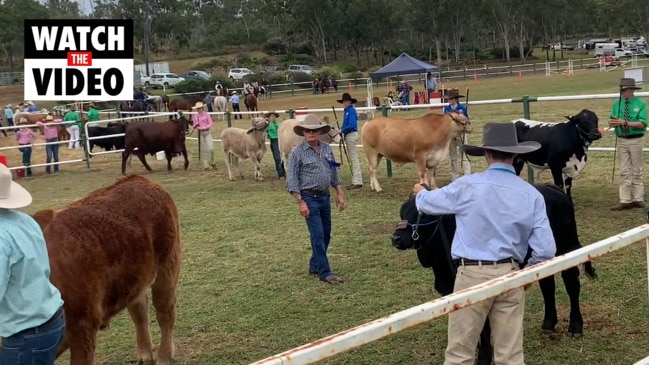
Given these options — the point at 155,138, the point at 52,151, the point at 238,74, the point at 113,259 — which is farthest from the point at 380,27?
the point at 113,259

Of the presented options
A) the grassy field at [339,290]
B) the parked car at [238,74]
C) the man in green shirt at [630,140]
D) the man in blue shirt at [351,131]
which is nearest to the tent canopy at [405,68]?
the man in blue shirt at [351,131]

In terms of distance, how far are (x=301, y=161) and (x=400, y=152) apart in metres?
5.68

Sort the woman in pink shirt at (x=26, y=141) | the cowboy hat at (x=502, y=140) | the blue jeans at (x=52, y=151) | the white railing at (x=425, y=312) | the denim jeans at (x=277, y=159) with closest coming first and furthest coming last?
the white railing at (x=425, y=312), the cowboy hat at (x=502, y=140), the denim jeans at (x=277, y=159), the woman in pink shirt at (x=26, y=141), the blue jeans at (x=52, y=151)

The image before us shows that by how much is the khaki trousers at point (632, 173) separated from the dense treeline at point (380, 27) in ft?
208

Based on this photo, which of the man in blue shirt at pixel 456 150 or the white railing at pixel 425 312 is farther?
the man in blue shirt at pixel 456 150

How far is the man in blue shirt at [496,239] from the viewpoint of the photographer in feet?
12.6

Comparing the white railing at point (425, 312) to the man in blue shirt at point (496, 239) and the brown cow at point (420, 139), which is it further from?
the brown cow at point (420, 139)

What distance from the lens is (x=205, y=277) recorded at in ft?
26.3

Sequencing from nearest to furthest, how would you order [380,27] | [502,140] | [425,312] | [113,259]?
[425,312]
[502,140]
[113,259]
[380,27]

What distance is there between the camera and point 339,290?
23.3 feet

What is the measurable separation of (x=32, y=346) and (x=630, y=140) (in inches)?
338

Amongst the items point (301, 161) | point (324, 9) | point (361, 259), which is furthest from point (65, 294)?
point (324, 9)

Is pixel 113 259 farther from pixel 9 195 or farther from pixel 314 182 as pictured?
pixel 314 182

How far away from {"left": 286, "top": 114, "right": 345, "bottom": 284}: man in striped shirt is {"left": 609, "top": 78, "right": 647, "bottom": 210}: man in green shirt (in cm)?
456
